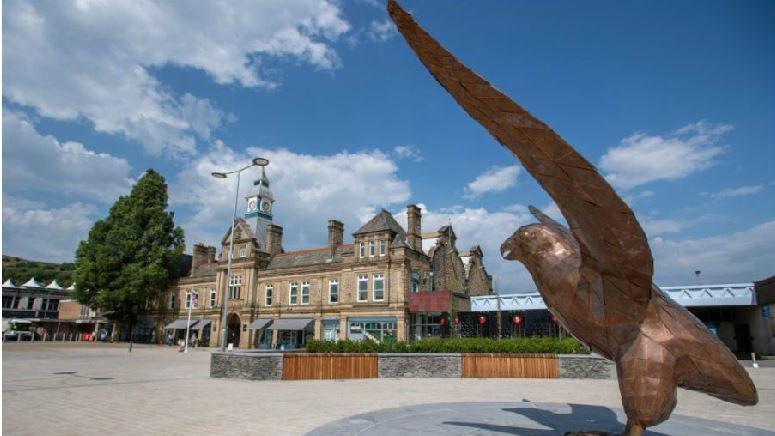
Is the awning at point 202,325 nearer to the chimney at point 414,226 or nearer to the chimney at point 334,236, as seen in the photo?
the chimney at point 334,236

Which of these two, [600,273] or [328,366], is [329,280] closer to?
[328,366]

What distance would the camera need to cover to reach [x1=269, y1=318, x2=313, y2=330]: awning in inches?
1419

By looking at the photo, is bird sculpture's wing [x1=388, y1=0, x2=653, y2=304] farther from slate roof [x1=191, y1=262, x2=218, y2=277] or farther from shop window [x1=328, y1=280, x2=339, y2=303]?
slate roof [x1=191, y1=262, x2=218, y2=277]

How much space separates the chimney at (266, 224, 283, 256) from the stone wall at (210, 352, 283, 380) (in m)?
26.3

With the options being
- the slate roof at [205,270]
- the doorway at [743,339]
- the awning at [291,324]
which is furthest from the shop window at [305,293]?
the doorway at [743,339]

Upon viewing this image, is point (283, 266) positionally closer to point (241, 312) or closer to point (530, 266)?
point (241, 312)

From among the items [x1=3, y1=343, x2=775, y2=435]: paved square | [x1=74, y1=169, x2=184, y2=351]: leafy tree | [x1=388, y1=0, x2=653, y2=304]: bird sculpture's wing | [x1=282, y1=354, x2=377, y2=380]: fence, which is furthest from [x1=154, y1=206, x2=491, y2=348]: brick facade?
Answer: [x1=388, y1=0, x2=653, y2=304]: bird sculpture's wing

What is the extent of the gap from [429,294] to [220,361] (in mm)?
16526

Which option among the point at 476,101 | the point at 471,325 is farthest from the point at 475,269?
the point at 476,101

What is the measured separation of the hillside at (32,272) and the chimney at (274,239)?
204 feet

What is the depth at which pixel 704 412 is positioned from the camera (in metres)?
10.2

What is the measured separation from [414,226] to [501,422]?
87.8 feet

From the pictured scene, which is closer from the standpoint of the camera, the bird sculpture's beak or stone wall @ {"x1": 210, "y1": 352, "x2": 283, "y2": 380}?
the bird sculpture's beak

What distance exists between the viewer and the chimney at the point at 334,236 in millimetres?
37950
